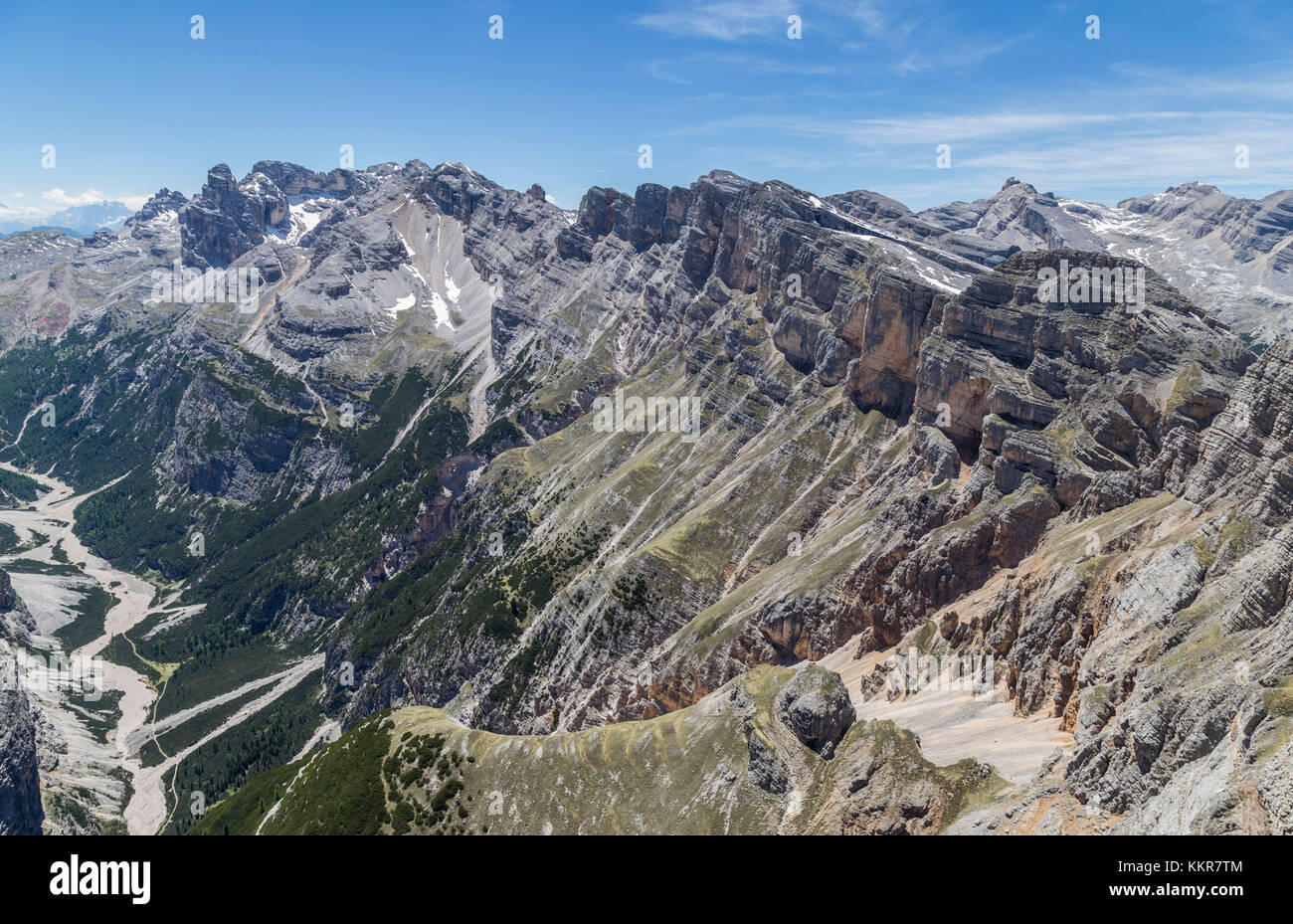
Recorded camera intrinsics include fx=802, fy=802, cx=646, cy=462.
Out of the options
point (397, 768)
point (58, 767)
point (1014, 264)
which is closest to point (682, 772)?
point (397, 768)

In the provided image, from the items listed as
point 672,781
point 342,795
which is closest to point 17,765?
point 342,795

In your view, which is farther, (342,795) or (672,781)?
(342,795)

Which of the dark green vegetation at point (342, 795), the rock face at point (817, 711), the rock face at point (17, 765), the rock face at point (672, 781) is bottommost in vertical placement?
the rock face at point (17, 765)

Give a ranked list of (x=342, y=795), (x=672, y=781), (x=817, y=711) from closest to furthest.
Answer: (x=817, y=711), (x=672, y=781), (x=342, y=795)

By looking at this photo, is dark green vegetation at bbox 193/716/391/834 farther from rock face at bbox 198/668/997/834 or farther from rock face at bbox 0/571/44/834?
rock face at bbox 0/571/44/834

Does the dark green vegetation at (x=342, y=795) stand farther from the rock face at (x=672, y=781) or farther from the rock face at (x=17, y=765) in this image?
the rock face at (x=17, y=765)

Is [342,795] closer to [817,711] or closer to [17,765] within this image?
[817,711]

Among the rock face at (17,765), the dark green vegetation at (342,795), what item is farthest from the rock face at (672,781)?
the rock face at (17,765)

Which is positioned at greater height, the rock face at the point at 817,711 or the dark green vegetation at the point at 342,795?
the rock face at the point at 817,711

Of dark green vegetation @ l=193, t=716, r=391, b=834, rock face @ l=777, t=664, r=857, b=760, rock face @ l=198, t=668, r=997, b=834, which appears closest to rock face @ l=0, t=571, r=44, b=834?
dark green vegetation @ l=193, t=716, r=391, b=834

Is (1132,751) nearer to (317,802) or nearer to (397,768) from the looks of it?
(397,768)

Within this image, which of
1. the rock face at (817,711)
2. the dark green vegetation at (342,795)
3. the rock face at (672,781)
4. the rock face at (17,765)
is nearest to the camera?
the rock face at (672,781)
